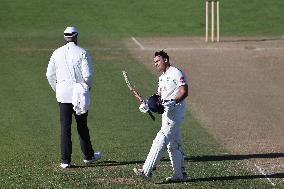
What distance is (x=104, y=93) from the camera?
23531mm

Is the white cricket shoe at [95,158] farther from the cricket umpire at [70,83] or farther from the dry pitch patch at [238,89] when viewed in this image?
the dry pitch patch at [238,89]

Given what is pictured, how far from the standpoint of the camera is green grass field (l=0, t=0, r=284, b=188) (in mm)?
14680

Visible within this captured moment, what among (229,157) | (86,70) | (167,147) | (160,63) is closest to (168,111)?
(167,147)

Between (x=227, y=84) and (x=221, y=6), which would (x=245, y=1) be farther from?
(x=227, y=84)

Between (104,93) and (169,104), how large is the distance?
964 centimetres

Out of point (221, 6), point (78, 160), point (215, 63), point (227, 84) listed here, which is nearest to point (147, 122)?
point (78, 160)

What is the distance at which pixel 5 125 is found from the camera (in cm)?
1925

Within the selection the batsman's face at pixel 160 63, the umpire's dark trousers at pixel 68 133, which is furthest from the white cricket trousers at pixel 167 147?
the umpire's dark trousers at pixel 68 133

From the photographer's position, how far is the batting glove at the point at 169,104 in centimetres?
1398

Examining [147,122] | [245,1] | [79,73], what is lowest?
[245,1]

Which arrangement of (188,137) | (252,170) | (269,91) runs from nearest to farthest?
1. (252,170)
2. (188,137)
3. (269,91)

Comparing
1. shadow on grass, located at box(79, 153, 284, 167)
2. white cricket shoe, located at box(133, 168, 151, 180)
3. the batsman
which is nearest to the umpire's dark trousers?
shadow on grass, located at box(79, 153, 284, 167)

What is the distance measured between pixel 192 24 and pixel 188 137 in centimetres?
1893

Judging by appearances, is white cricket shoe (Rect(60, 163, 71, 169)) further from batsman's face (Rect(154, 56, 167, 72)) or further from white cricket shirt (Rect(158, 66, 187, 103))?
batsman's face (Rect(154, 56, 167, 72))
